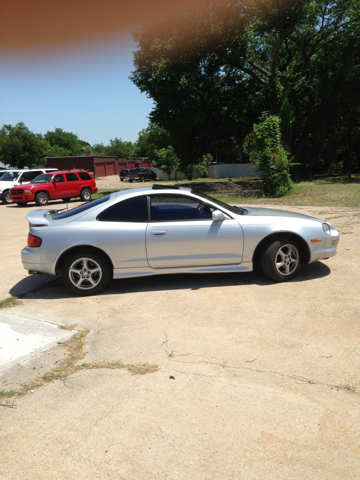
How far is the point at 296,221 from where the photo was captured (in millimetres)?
6344

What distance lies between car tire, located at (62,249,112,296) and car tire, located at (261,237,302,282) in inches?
93.6

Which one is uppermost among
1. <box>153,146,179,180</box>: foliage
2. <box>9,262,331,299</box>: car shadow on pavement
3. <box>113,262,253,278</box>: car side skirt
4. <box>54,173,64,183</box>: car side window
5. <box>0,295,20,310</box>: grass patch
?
<box>153,146,179,180</box>: foliage

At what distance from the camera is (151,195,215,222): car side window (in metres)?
6.23

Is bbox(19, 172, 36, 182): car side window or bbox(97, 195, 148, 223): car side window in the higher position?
bbox(19, 172, 36, 182): car side window

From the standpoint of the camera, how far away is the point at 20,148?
54875 mm

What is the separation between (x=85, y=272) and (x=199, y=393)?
3.10 metres

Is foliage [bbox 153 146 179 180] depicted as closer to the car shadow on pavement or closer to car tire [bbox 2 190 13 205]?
car tire [bbox 2 190 13 205]

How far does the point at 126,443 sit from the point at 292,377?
1591mm

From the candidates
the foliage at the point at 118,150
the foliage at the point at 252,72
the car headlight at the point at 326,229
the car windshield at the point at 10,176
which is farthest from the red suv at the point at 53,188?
the foliage at the point at 118,150

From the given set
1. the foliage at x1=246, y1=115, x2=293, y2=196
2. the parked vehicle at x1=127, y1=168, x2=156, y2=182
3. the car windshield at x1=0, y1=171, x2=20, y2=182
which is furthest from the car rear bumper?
the parked vehicle at x1=127, y1=168, x2=156, y2=182

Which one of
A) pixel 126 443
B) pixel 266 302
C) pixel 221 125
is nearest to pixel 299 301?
pixel 266 302

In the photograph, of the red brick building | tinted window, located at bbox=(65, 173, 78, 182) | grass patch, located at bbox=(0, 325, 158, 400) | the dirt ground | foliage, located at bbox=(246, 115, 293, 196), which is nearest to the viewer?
the dirt ground

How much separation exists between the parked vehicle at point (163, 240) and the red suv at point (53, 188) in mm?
16105

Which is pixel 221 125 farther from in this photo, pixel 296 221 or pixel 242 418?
pixel 242 418
